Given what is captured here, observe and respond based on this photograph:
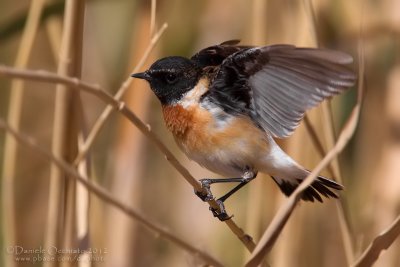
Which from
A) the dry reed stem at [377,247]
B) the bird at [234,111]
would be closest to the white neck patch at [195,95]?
the bird at [234,111]

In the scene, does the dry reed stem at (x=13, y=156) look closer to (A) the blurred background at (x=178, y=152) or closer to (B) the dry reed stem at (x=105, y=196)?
(A) the blurred background at (x=178, y=152)

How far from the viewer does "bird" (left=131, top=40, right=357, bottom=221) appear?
1.81 meters

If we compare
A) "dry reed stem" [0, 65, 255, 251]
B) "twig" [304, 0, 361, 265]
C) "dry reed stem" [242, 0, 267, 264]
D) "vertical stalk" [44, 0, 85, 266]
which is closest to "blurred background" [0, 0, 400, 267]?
"dry reed stem" [242, 0, 267, 264]

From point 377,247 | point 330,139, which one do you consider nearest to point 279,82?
point 330,139

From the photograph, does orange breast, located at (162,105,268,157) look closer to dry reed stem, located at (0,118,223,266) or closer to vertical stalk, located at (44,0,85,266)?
vertical stalk, located at (44,0,85,266)

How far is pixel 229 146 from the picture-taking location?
80.1 inches

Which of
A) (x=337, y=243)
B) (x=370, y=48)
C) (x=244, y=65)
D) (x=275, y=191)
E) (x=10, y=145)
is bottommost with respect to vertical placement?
(x=337, y=243)

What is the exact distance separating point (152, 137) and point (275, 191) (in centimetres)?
124

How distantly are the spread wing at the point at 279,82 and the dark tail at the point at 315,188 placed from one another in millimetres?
214

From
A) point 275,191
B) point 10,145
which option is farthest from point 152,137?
point 275,191

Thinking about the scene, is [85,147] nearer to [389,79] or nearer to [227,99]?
[227,99]

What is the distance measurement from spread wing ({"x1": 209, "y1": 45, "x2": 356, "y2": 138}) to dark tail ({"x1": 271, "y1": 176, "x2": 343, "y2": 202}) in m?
0.21

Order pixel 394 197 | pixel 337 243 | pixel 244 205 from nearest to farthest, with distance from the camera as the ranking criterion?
pixel 394 197
pixel 337 243
pixel 244 205

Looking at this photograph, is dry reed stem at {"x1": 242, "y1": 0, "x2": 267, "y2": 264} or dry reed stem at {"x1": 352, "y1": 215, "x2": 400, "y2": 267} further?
dry reed stem at {"x1": 242, "y1": 0, "x2": 267, "y2": 264}
